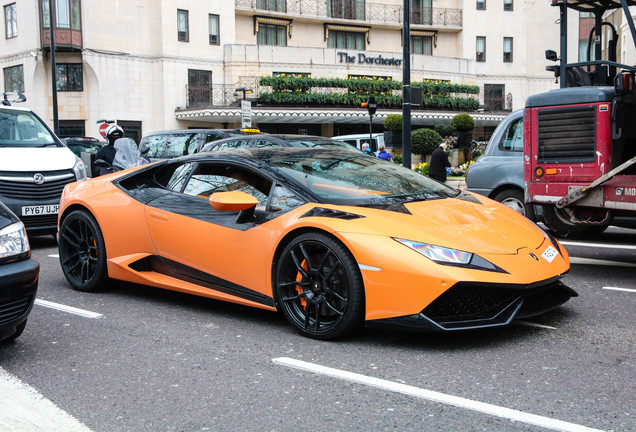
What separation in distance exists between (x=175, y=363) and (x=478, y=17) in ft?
161

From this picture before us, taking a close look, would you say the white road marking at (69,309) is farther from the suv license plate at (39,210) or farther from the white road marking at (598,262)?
the white road marking at (598,262)

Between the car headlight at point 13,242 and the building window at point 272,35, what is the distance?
136 ft

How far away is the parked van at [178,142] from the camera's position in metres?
12.7

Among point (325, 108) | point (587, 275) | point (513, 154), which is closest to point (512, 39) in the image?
point (325, 108)

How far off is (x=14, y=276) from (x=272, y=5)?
42.4 metres

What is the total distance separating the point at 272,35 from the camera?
44688 mm

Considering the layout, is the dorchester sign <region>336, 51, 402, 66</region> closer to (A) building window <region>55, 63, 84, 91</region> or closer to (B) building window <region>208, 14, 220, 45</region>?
(B) building window <region>208, 14, 220, 45</region>

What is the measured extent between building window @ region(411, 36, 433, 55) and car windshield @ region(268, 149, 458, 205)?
45.8 m

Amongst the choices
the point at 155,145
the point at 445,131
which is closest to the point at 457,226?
the point at 155,145

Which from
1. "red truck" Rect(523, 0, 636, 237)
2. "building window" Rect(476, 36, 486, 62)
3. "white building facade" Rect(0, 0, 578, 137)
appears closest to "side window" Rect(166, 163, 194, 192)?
"red truck" Rect(523, 0, 636, 237)

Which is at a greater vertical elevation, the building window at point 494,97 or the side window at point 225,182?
the building window at point 494,97

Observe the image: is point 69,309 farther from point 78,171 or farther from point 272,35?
point 272,35

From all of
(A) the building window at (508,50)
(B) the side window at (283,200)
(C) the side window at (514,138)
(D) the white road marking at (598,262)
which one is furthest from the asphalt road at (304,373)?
(A) the building window at (508,50)

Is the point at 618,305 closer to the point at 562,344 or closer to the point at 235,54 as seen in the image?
the point at 562,344
